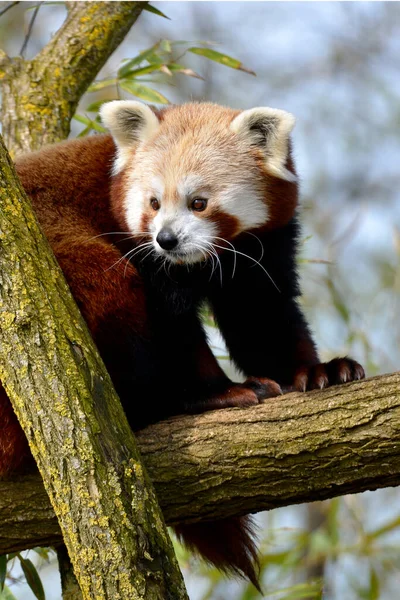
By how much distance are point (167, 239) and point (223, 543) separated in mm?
1199

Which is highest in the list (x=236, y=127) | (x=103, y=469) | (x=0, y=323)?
(x=236, y=127)

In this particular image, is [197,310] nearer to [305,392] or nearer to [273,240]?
[273,240]

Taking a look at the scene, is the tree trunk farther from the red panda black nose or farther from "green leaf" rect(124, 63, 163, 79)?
"green leaf" rect(124, 63, 163, 79)

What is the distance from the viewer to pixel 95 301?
269 cm

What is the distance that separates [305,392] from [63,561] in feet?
3.79

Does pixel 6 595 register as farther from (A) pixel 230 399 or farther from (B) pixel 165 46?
(B) pixel 165 46

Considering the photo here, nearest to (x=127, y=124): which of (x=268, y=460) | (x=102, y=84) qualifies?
(x=102, y=84)

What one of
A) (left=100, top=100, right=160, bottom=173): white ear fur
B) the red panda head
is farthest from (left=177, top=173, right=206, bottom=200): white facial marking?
(left=100, top=100, right=160, bottom=173): white ear fur

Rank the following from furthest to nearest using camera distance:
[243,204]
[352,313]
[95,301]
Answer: [352,313] → [243,204] → [95,301]

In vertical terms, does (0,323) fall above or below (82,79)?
below

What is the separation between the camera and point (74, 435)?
1.97 meters

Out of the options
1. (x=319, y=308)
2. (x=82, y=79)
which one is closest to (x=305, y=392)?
(x=82, y=79)

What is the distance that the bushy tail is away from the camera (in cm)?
295

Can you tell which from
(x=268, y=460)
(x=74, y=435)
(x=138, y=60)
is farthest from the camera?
(x=138, y=60)
